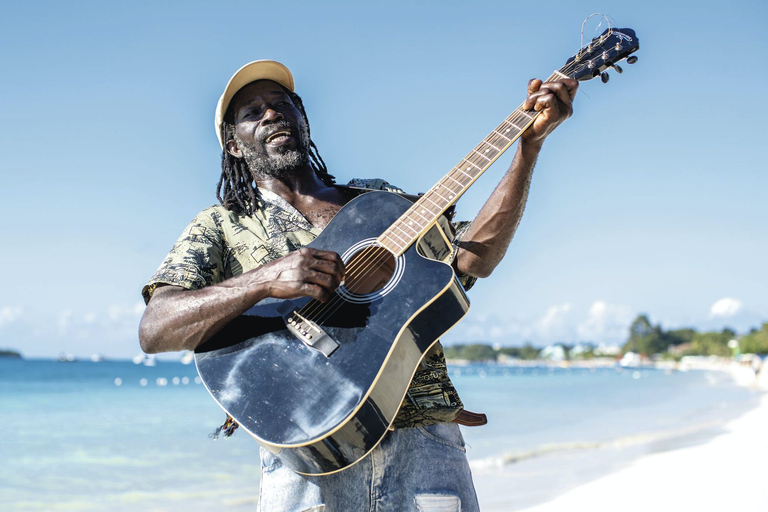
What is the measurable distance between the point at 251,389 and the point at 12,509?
29.2 feet

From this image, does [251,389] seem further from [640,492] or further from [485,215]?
[640,492]

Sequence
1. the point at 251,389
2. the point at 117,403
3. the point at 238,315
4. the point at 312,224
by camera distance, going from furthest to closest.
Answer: the point at 117,403 < the point at 312,224 < the point at 238,315 < the point at 251,389

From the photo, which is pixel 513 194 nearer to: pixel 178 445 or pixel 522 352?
pixel 178 445

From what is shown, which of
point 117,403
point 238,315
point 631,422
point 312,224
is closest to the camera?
point 238,315

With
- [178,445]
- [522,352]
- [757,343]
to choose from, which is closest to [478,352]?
[522,352]

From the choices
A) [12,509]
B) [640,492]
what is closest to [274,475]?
[640,492]

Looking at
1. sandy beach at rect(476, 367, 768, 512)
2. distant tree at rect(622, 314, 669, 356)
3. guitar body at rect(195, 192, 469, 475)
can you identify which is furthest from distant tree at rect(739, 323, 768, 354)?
guitar body at rect(195, 192, 469, 475)

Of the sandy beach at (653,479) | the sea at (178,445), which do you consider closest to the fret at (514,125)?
the sandy beach at (653,479)

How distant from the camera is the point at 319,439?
5.66ft

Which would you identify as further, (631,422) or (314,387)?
(631,422)

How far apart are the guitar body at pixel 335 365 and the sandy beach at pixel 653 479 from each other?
5.93 meters

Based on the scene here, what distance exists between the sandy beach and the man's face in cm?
595

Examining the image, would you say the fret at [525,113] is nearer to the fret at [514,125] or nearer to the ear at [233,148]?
the fret at [514,125]

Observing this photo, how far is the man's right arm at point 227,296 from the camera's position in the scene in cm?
190
